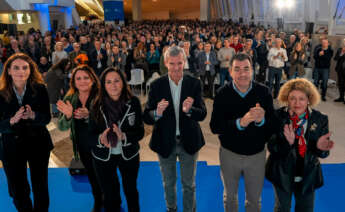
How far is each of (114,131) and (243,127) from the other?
3.28 ft

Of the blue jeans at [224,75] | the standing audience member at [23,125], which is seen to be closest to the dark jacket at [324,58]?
the blue jeans at [224,75]

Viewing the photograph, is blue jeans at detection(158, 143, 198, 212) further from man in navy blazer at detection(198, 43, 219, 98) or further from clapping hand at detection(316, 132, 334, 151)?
man in navy blazer at detection(198, 43, 219, 98)

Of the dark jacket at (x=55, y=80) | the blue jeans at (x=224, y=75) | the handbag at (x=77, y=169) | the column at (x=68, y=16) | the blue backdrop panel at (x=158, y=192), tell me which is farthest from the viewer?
the column at (x=68, y=16)

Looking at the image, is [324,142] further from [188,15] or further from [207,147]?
[188,15]

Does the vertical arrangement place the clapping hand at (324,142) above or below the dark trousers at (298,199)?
above

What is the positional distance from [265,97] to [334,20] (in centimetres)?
1032

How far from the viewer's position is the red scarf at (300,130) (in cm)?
210

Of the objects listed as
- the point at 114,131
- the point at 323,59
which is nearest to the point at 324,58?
the point at 323,59

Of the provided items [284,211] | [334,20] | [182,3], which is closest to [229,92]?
[284,211]

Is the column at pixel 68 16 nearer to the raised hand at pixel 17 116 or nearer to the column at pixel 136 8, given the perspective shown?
the column at pixel 136 8

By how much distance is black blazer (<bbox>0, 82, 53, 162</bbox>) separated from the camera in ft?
7.79

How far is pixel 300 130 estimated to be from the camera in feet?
6.90

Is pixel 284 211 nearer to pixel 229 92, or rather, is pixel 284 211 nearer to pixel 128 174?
pixel 229 92

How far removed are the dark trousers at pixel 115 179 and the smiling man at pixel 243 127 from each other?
794mm
